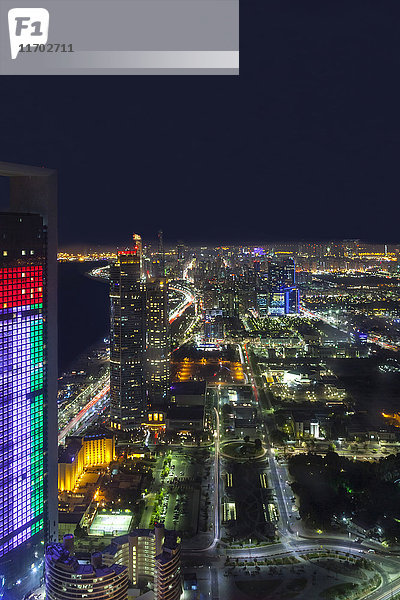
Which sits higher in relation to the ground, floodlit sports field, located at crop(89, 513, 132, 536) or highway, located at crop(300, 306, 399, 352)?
highway, located at crop(300, 306, 399, 352)

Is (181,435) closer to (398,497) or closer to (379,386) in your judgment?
(398,497)

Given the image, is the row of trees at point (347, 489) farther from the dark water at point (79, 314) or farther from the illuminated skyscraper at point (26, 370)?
the dark water at point (79, 314)

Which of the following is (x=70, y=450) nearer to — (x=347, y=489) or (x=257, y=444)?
(x=257, y=444)

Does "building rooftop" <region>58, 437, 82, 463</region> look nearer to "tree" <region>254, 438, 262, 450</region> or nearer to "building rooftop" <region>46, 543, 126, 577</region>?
"tree" <region>254, 438, 262, 450</region>

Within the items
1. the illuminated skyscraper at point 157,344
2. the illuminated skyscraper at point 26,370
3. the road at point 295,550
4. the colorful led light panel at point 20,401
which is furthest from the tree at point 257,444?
the colorful led light panel at point 20,401

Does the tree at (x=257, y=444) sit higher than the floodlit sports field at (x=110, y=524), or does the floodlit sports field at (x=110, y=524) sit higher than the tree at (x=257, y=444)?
the tree at (x=257, y=444)

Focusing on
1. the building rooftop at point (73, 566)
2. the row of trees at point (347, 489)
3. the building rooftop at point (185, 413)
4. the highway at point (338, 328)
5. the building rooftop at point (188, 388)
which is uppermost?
the highway at point (338, 328)

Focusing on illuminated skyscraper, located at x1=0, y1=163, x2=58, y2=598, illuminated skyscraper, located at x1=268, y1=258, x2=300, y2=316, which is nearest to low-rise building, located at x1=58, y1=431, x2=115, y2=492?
illuminated skyscraper, located at x1=0, y1=163, x2=58, y2=598
